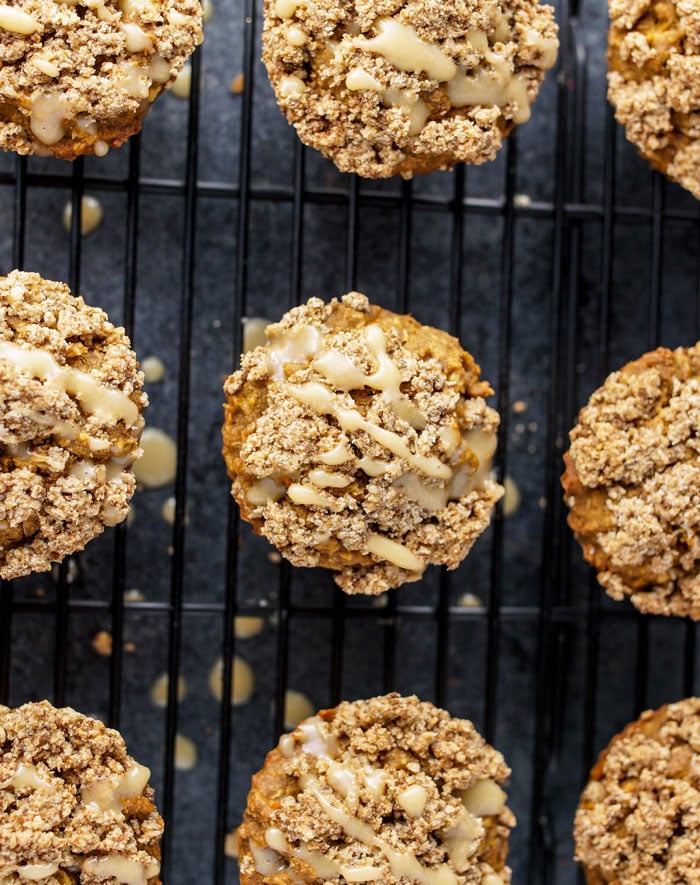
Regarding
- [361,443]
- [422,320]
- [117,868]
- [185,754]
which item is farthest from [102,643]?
[422,320]

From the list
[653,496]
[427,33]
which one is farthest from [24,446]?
[653,496]

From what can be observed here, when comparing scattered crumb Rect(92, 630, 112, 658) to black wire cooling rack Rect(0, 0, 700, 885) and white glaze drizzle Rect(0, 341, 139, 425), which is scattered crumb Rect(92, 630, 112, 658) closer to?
black wire cooling rack Rect(0, 0, 700, 885)

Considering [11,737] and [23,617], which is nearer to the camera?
[11,737]

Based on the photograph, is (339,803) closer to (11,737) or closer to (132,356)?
(11,737)

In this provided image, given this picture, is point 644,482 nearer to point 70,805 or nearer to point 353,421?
point 353,421

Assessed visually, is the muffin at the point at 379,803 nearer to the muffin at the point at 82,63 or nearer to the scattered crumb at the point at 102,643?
the scattered crumb at the point at 102,643
